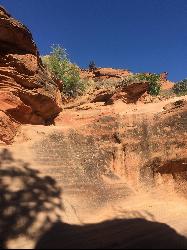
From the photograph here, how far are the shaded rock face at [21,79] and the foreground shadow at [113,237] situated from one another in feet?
15.8

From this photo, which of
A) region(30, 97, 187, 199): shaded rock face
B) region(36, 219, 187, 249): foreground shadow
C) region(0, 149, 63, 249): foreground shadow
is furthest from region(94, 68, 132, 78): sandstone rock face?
region(36, 219, 187, 249): foreground shadow

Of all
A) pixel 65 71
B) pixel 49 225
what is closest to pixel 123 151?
pixel 49 225

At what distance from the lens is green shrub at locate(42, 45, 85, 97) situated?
30.1m

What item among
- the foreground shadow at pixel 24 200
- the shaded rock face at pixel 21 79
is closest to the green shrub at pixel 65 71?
the shaded rock face at pixel 21 79

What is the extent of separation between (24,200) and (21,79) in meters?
5.67

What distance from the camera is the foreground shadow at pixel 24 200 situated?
7273mm

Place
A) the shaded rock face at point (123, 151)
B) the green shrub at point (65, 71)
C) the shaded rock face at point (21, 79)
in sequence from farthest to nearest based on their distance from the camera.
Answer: the green shrub at point (65, 71) < the shaded rock face at point (21, 79) < the shaded rock face at point (123, 151)

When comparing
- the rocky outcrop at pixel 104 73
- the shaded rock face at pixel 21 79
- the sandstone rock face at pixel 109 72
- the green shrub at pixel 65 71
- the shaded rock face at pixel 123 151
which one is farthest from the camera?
the sandstone rock face at pixel 109 72

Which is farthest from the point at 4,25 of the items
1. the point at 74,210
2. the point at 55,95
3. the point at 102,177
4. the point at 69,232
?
the point at 69,232

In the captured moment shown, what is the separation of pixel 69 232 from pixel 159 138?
5905mm

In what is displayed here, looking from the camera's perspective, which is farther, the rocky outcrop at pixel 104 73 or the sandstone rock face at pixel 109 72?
the sandstone rock face at pixel 109 72

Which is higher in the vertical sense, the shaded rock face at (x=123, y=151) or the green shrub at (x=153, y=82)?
the green shrub at (x=153, y=82)

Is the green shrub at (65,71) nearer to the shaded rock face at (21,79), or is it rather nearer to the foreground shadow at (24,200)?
the shaded rock face at (21,79)

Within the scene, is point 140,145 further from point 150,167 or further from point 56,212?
point 56,212
